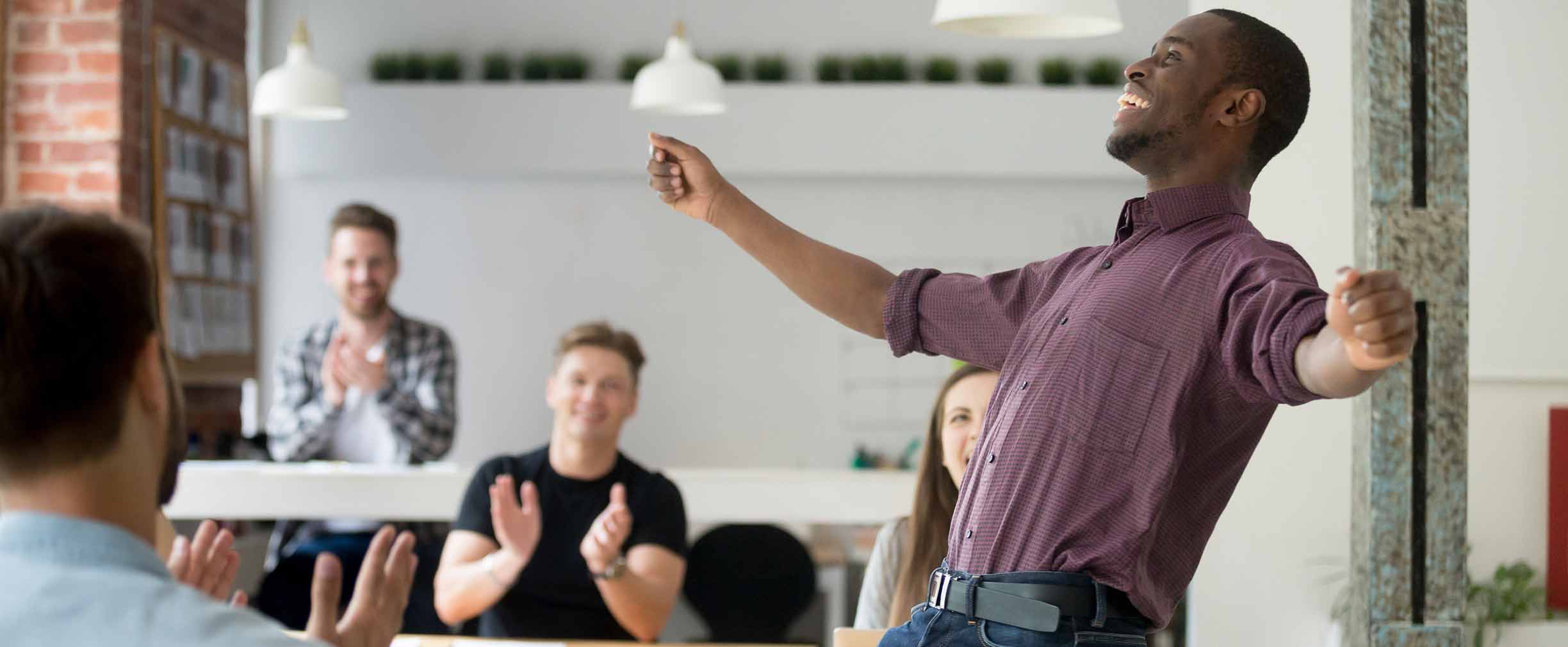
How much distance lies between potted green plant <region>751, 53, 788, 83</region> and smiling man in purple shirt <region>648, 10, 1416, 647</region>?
466 cm

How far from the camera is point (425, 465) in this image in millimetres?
4012

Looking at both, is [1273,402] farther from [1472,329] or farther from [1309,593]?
[1472,329]

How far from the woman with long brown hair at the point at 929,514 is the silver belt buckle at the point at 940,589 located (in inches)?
39.6

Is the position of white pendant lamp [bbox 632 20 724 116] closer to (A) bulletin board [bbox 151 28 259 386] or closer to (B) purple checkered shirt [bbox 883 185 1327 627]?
(A) bulletin board [bbox 151 28 259 386]

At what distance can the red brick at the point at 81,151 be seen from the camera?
434cm

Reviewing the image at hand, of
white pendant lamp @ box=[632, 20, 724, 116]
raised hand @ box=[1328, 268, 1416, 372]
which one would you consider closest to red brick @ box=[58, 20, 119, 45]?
white pendant lamp @ box=[632, 20, 724, 116]

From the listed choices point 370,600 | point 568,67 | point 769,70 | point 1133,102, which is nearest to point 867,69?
point 769,70

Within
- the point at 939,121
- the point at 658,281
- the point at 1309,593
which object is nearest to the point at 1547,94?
the point at 1309,593

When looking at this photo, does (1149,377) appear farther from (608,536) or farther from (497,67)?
(497,67)

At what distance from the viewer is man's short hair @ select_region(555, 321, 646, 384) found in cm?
336

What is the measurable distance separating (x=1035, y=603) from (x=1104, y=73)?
5111mm

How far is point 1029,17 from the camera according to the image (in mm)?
2854

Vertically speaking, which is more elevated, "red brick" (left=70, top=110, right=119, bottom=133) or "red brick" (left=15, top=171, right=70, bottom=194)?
"red brick" (left=70, top=110, right=119, bottom=133)

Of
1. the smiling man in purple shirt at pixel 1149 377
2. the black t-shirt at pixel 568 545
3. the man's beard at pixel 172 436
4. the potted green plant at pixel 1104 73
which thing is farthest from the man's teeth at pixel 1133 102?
the potted green plant at pixel 1104 73
